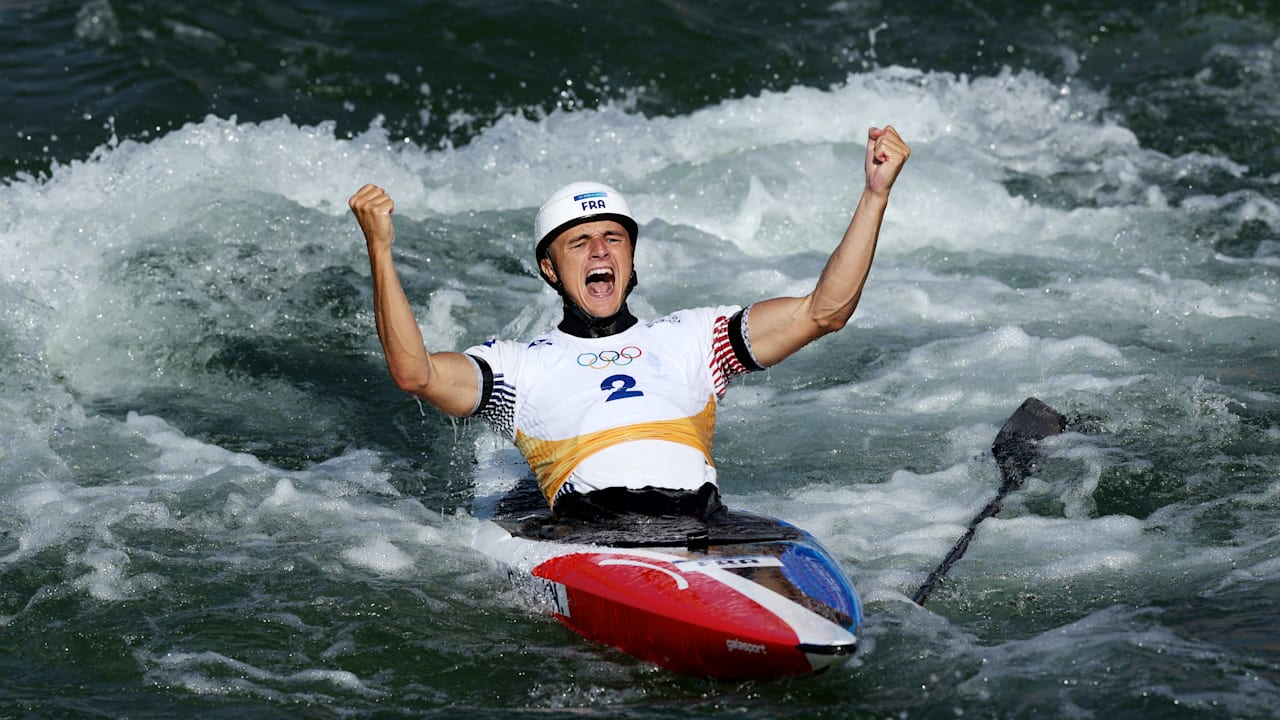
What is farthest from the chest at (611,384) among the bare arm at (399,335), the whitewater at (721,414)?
the whitewater at (721,414)

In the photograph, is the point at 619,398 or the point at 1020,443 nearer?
the point at 619,398

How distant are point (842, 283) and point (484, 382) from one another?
126 cm

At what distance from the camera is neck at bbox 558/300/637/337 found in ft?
17.1

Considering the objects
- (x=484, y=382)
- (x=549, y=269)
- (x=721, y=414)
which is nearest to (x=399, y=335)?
(x=484, y=382)

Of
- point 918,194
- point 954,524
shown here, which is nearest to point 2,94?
point 918,194

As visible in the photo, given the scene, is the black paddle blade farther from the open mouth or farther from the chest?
the open mouth

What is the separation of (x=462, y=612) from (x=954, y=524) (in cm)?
195

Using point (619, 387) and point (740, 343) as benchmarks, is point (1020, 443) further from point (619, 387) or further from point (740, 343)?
point (619, 387)

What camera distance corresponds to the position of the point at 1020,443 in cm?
617

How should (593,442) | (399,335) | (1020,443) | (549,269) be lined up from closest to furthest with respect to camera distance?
(399,335), (593,442), (549,269), (1020,443)

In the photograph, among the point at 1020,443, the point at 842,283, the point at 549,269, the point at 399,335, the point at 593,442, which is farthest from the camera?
the point at 1020,443

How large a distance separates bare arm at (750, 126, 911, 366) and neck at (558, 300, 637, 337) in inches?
18.7

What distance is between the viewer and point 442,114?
11414 mm

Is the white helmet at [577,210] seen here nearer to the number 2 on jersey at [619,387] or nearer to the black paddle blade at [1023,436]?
the number 2 on jersey at [619,387]
